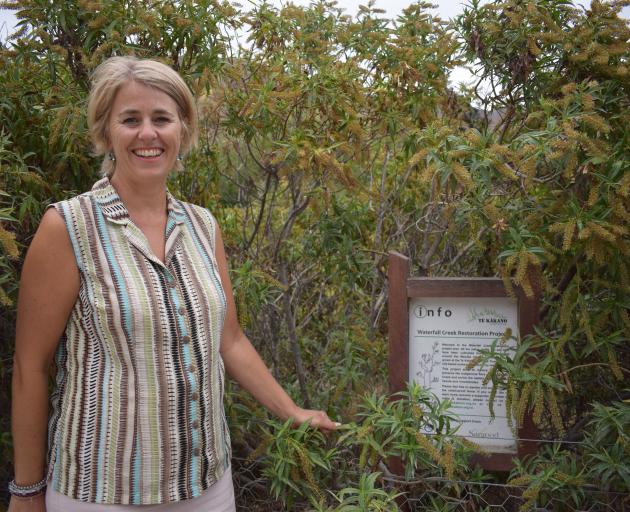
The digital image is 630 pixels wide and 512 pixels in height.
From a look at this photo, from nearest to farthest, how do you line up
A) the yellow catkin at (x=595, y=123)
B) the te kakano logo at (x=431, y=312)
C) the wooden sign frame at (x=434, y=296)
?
the yellow catkin at (x=595, y=123) → the wooden sign frame at (x=434, y=296) → the te kakano logo at (x=431, y=312)

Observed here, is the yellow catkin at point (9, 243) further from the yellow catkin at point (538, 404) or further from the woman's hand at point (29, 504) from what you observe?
the yellow catkin at point (538, 404)

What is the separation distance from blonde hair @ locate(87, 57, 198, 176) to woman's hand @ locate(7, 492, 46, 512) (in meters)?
1.05

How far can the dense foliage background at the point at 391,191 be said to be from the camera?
256 centimetres

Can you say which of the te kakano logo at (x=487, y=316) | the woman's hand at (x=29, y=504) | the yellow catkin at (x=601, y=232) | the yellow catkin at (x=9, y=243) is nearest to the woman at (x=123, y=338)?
the woman's hand at (x=29, y=504)

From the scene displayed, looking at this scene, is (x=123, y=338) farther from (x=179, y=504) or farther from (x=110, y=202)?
(x=179, y=504)

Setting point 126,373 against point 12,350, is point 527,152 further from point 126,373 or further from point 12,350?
point 12,350

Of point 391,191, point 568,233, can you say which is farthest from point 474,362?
point 391,191

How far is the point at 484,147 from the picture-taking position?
2.57 meters

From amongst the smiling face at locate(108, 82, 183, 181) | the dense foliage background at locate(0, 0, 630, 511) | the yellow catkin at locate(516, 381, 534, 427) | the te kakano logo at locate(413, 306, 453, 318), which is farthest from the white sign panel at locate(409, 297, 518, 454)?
the smiling face at locate(108, 82, 183, 181)

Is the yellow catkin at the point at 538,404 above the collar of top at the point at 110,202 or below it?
below

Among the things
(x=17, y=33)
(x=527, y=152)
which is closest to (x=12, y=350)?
(x=17, y=33)

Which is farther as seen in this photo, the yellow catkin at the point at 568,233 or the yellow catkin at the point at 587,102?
the yellow catkin at the point at 587,102

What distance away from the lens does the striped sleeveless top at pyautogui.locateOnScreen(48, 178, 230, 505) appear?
204cm

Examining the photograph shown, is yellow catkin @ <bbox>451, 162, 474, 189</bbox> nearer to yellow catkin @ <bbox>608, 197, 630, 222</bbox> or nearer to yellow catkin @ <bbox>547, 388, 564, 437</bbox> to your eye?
yellow catkin @ <bbox>608, 197, 630, 222</bbox>
